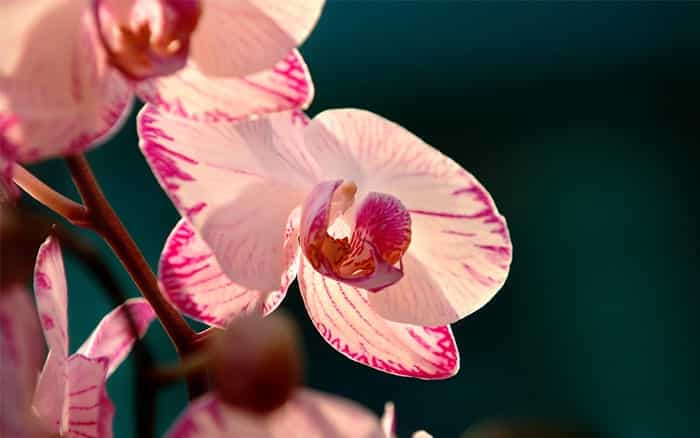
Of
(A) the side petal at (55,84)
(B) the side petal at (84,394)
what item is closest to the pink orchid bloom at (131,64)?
(A) the side petal at (55,84)

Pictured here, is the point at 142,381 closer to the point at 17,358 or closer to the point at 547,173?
the point at 17,358

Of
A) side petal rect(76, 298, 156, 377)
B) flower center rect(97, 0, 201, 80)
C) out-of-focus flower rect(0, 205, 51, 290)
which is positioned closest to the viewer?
out-of-focus flower rect(0, 205, 51, 290)

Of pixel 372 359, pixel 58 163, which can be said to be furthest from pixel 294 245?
pixel 58 163

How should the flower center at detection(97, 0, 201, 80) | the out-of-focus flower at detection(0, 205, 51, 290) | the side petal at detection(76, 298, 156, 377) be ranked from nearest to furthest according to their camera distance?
the out-of-focus flower at detection(0, 205, 51, 290) < the flower center at detection(97, 0, 201, 80) < the side petal at detection(76, 298, 156, 377)

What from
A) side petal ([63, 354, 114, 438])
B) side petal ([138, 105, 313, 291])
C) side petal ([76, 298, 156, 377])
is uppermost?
side petal ([138, 105, 313, 291])

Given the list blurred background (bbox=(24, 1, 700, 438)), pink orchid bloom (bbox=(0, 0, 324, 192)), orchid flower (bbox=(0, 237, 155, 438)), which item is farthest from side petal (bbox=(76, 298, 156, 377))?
blurred background (bbox=(24, 1, 700, 438))

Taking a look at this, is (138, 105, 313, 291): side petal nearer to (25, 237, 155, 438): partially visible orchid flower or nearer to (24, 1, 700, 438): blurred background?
(25, 237, 155, 438): partially visible orchid flower

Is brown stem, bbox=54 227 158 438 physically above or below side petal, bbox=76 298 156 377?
above

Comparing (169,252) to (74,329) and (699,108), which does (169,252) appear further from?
(699,108)
